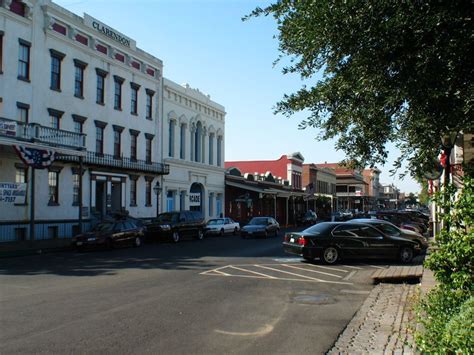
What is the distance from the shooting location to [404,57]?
7.01 meters

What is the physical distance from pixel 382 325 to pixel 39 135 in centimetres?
2067

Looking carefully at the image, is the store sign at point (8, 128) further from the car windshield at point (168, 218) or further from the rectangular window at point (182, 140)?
the rectangular window at point (182, 140)

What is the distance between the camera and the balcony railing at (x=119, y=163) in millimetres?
30562

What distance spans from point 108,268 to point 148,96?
1002 inches

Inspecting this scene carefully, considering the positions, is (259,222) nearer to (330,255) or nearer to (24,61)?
(330,255)

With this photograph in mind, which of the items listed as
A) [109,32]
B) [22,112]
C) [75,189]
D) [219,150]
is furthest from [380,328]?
[219,150]

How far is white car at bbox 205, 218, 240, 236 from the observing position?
115ft

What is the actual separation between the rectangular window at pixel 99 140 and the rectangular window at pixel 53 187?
4.10 m

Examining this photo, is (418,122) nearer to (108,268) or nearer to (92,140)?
(108,268)

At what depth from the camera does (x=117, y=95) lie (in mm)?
35156

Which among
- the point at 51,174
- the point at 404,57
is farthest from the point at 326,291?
the point at 51,174

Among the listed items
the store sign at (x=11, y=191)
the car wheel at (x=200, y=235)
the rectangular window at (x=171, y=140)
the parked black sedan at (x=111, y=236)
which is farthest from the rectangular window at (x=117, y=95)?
the store sign at (x=11, y=191)

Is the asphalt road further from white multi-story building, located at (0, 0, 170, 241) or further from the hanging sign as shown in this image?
white multi-story building, located at (0, 0, 170, 241)

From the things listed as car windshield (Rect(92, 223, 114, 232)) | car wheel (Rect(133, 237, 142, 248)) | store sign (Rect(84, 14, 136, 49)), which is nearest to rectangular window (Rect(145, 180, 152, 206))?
store sign (Rect(84, 14, 136, 49))
